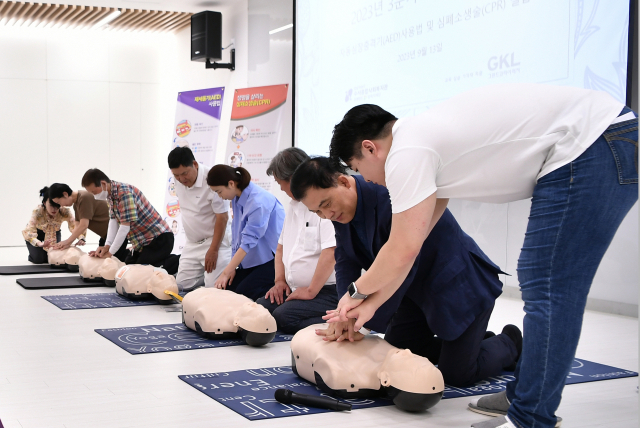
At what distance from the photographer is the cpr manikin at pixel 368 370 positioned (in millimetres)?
2070

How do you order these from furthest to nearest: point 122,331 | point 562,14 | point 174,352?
point 562,14 < point 122,331 < point 174,352

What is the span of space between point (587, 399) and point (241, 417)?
3.72 ft

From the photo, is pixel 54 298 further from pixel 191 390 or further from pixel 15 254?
pixel 15 254

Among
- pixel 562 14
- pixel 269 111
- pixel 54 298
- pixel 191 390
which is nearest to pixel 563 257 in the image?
pixel 191 390

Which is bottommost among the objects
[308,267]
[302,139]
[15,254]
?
[15,254]

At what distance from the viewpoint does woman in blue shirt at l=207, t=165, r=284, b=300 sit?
3973 mm

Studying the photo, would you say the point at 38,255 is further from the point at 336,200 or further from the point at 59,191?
the point at 336,200

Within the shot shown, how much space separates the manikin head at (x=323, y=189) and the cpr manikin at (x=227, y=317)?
926 mm

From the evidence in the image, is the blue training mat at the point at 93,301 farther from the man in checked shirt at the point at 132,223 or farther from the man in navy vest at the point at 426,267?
the man in navy vest at the point at 426,267

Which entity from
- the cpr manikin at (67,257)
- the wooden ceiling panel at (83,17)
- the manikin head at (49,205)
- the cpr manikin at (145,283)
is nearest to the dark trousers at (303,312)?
the cpr manikin at (145,283)

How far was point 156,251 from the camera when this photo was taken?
529cm

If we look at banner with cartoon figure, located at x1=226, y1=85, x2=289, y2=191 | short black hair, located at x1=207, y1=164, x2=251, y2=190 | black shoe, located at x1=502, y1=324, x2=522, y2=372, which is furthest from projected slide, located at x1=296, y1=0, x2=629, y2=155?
black shoe, located at x1=502, y1=324, x2=522, y2=372

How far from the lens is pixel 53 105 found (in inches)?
361

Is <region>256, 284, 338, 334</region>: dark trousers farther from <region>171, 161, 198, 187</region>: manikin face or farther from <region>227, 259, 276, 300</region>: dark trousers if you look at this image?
<region>171, 161, 198, 187</region>: manikin face
